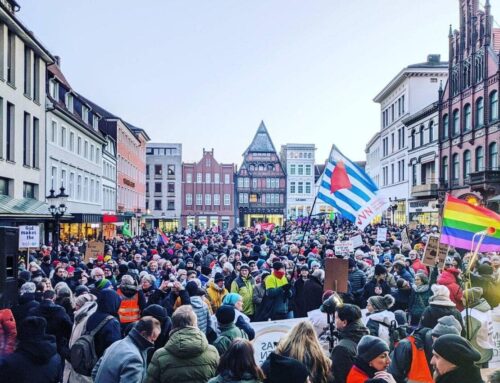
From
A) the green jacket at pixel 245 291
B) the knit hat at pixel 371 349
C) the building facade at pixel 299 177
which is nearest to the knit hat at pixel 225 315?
the knit hat at pixel 371 349

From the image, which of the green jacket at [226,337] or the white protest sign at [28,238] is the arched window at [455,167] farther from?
the green jacket at [226,337]

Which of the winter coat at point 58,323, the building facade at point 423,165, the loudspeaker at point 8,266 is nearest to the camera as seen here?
the loudspeaker at point 8,266

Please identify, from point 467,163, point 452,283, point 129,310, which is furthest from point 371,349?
point 467,163

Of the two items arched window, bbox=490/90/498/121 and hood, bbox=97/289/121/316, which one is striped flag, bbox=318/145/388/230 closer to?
hood, bbox=97/289/121/316

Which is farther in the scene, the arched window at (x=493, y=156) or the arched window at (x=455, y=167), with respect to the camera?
the arched window at (x=455, y=167)

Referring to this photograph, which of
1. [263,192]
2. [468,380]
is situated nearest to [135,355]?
[468,380]

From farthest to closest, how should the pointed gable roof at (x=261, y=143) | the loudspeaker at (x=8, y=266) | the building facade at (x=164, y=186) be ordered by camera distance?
the pointed gable roof at (x=261, y=143), the building facade at (x=164, y=186), the loudspeaker at (x=8, y=266)

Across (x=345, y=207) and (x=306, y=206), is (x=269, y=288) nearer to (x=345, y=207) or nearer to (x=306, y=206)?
(x=345, y=207)

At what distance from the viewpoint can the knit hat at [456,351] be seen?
12.9 ft

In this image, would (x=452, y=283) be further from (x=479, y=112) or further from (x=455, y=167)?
(x=455, y=167)

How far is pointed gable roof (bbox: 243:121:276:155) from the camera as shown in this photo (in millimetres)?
83688

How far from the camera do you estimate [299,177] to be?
277 feet

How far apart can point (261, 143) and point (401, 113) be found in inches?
1112

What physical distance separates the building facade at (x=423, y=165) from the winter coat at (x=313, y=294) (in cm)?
4000
